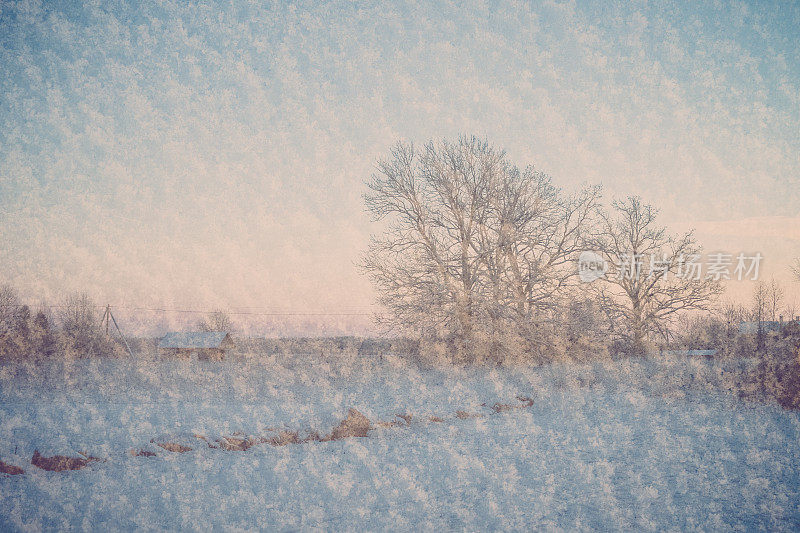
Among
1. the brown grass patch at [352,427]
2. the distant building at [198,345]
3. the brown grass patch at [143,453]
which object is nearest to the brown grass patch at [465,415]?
the brown grass patch at [352,427]

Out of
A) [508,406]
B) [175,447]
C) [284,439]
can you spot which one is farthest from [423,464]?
[508,406]

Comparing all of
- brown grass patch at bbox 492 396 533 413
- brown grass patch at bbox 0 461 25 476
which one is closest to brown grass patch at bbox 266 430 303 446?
brown grass patch at bbox 0 461 25 476

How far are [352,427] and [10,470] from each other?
15.4 feet

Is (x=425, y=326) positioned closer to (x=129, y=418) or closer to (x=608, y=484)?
(x=129, y=418)

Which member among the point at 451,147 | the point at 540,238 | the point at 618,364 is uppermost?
the point at 451,147

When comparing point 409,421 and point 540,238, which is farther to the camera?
point 540,238

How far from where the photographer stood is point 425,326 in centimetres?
1741

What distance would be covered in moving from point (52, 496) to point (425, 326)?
13.5 m

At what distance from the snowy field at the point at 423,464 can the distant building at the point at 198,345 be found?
19.6m

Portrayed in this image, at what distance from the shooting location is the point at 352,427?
7.73m

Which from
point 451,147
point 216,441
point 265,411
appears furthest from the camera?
point 451,147

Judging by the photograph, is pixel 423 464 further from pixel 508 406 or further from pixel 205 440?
pixel 508 406

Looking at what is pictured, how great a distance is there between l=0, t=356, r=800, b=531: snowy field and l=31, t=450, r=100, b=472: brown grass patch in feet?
0.50

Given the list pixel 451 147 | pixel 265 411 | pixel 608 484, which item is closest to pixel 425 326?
pixel 451 147
